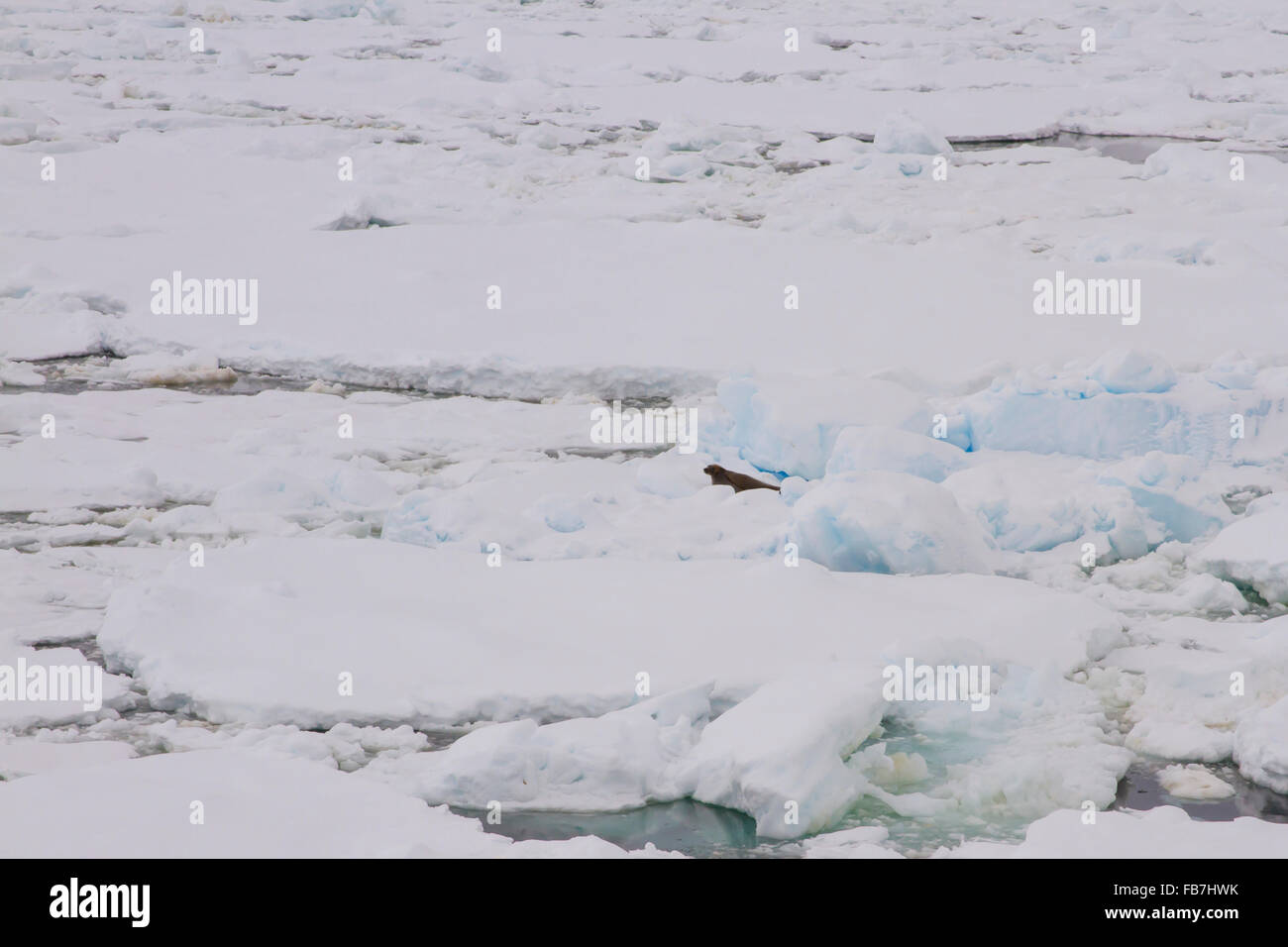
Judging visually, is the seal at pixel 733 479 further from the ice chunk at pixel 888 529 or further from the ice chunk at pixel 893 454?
the ice chunk at pixel 888 529

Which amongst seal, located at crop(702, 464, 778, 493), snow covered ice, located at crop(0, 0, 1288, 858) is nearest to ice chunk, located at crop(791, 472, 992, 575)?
snow covered ice, located at crop(0, 0, 1288, 858)

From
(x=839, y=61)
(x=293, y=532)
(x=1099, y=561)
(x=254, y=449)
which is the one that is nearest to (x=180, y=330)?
(x=254, y=449)

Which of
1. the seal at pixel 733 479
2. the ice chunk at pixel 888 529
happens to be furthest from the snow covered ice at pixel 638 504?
the seal at pixel 733 479

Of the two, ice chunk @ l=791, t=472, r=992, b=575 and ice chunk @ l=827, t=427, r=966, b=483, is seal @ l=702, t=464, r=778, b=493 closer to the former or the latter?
ice chunk @ l=827, t=427, r=966, b=483

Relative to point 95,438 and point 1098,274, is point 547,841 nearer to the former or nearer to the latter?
point 95,438

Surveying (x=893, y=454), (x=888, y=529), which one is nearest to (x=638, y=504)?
(x=893, y=454)

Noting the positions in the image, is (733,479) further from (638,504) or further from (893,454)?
(893,454)
